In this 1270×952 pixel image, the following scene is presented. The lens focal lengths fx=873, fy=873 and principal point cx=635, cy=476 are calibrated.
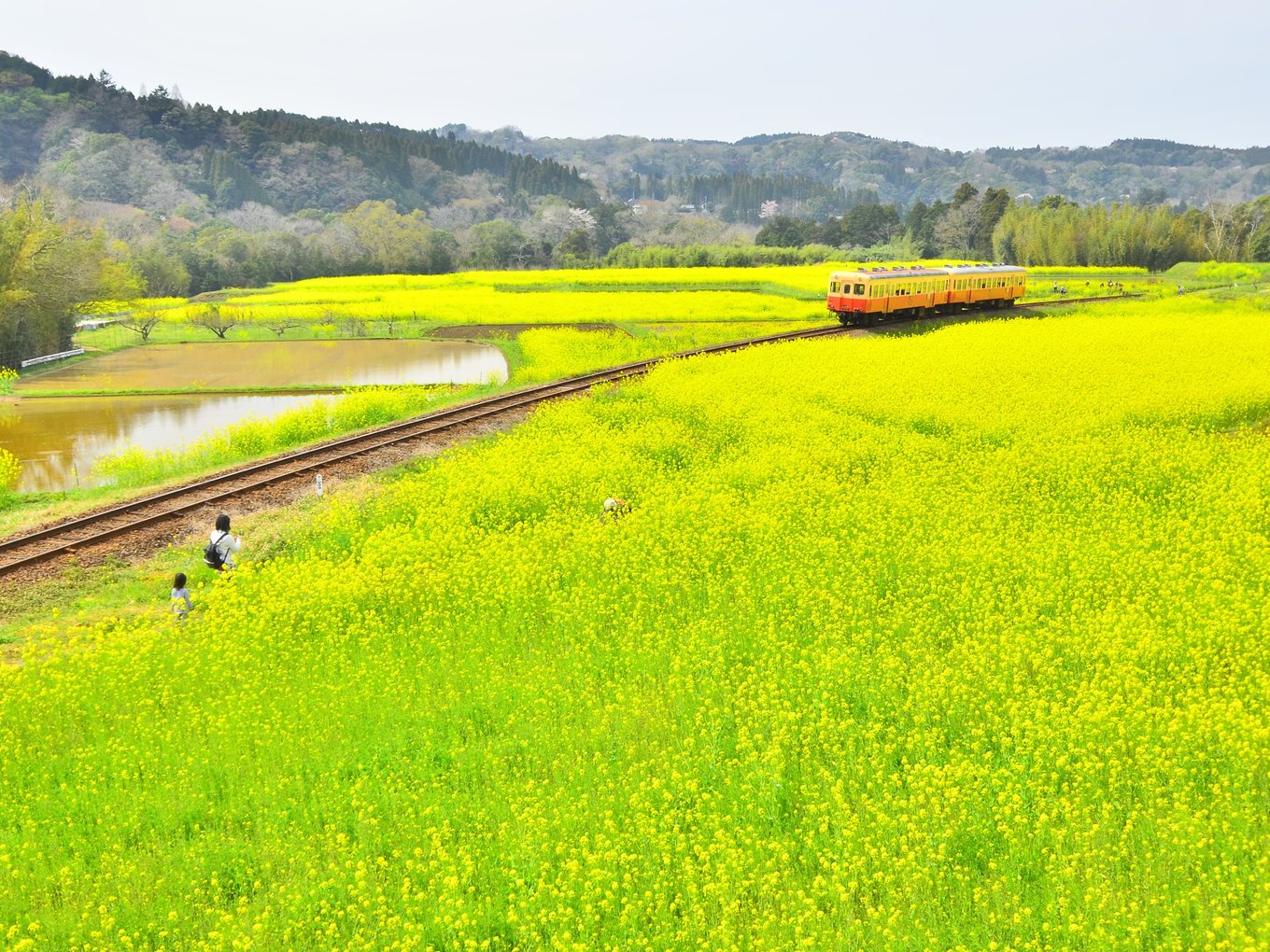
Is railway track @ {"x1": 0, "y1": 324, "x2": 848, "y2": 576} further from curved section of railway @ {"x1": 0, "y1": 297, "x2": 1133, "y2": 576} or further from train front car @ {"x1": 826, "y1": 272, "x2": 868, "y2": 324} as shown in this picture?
train front car @ {"x1": 826, "y1": 272, "x2": 868, "y2": 324}

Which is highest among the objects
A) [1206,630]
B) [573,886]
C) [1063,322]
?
[1063,322]

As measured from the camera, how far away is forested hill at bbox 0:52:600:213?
13425cm

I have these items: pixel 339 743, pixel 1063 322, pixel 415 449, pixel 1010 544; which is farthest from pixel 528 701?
pixel 1063 322

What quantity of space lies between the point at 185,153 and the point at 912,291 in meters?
151

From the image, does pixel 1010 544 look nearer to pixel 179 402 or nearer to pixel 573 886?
pixel 573 886

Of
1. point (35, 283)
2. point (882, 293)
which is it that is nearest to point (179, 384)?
point (35, 283)

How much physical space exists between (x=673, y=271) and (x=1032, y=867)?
237 ft

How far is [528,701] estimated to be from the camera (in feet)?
29.7

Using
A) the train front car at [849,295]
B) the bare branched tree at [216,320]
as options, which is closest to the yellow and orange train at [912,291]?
the train front car at [849,295]

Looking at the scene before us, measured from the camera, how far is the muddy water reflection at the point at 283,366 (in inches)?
1341

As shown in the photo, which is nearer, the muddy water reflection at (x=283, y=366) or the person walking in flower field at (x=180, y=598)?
the person walking in flower field at (x=180, y=598)

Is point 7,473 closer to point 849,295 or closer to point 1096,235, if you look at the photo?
point 849,295

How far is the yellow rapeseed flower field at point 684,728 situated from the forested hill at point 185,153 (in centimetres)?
13958

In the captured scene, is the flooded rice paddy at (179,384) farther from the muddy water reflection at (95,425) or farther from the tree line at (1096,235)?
the tree line at (1096,235)
